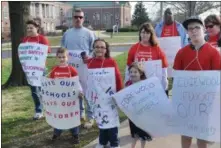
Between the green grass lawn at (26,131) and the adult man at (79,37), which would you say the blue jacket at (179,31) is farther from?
the green grass lawn at (26,131)

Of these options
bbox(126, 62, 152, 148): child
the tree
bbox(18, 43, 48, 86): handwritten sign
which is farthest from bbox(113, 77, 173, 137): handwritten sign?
the tree

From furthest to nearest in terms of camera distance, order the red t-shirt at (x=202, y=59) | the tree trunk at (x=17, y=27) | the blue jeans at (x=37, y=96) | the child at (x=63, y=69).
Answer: the tree trunk at (x=17, y=27) → the blue jeans at (x=37, y=96) → the child at (x=63, y=69) → the red t-shirt at (x=202, y=59)

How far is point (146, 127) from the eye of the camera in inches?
188

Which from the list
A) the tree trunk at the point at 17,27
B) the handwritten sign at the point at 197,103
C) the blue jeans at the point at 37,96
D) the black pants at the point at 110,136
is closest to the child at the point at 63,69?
the black pants at the point at 110,136

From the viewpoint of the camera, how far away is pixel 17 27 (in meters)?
11.3

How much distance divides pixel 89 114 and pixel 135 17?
2684 inches

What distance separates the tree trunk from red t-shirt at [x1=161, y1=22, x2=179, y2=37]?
5.32 metres

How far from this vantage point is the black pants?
5.23 m

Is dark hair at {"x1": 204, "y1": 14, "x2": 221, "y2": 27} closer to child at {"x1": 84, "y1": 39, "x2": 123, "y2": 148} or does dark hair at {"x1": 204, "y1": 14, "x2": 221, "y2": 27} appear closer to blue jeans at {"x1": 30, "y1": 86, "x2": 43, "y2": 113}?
child at {"x1": 84, "y1": 39, "x2": 123, "y2": 148}

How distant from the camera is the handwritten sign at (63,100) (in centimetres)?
554

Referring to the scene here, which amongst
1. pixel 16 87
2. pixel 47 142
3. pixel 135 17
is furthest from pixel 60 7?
pixel 47 142

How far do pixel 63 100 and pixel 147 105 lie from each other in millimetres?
1435

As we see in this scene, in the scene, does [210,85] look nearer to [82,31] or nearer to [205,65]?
[205,65]

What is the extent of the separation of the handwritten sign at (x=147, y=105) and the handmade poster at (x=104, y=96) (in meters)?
0.30
